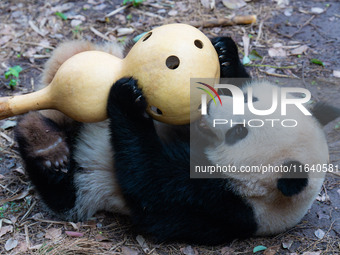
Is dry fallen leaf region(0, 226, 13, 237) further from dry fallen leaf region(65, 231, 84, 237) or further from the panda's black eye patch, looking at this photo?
the panda's black eye patch

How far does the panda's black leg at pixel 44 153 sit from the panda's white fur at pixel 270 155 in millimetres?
1070

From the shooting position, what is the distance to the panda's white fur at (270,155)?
2.98 m

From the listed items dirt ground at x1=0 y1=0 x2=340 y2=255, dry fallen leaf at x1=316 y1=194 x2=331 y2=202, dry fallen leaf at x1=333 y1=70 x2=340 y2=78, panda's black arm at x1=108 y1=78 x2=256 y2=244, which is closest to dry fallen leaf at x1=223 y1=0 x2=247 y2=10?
dirt ground at x1=0 y1=0 x2=340 y2=255

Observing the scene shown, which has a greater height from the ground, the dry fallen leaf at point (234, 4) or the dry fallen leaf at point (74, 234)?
the dry fallen leaf at point (234, 4)

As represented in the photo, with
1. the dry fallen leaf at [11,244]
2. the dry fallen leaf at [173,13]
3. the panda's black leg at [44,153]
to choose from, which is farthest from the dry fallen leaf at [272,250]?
the dry fallen leaf at [173,13]

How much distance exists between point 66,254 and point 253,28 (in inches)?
142

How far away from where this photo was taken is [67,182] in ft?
11.1

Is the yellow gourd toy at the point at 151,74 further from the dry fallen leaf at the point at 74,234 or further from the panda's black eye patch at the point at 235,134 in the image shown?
the dry fallen leaf at the point at 74,234

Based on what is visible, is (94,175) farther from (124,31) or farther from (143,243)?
(124,31)

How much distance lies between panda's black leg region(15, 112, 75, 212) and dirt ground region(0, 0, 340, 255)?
265 millimetres

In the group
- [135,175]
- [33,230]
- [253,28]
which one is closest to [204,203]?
[135,175]

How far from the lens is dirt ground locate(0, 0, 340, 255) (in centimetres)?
325

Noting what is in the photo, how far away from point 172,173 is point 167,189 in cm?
12

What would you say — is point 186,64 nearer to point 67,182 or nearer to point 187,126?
point 187,126
